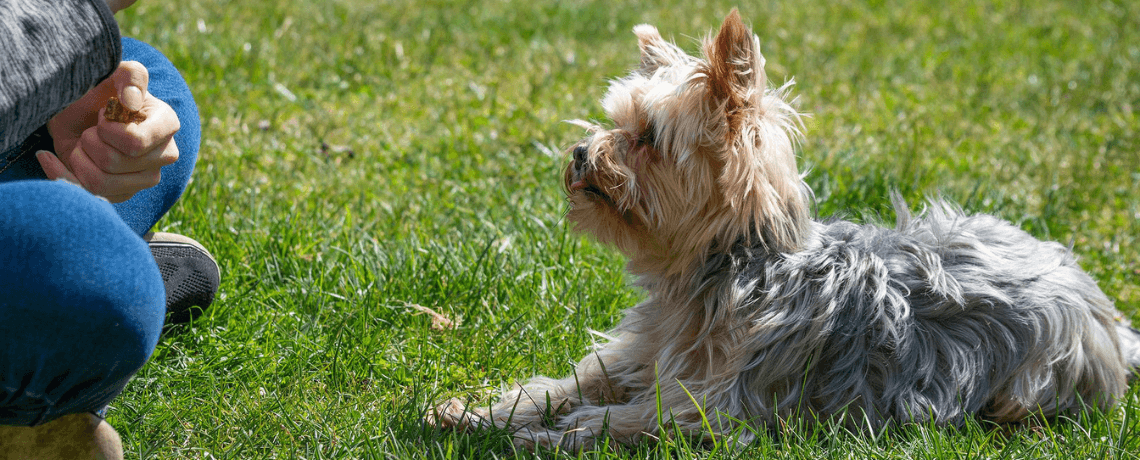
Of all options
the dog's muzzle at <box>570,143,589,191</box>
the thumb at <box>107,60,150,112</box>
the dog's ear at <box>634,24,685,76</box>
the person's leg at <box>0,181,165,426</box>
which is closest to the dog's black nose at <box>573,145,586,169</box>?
the dog's muzzle at <box>570,143,589,191</box>

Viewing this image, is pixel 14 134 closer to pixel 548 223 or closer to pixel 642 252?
pixel 642 252

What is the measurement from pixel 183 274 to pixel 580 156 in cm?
128

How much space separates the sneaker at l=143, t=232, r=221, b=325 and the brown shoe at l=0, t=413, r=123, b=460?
2.93 ft

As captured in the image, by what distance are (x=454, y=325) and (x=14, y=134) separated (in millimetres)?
1674

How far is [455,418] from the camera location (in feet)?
9.05

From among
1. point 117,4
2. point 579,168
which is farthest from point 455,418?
point 117,4

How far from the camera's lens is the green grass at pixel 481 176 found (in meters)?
2.74

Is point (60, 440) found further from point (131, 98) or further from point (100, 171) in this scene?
point (131, 98)

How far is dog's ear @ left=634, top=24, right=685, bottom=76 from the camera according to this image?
299cm

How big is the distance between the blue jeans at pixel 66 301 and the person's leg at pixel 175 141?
804 millimetres

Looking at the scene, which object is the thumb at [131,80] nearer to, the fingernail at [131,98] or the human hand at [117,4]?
the fingernail at [131,98]

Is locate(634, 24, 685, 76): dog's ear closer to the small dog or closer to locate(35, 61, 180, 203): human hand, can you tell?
the small dog

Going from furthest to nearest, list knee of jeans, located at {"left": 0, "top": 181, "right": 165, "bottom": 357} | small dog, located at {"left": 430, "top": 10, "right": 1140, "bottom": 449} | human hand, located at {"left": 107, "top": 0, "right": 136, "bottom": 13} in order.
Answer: small dog, located at {"left": 430, "top": 10, "right": 1140, "bottom": 449} < human hand, located at {"left": 107, "top": 0, "right": 136, "bottom": 13} < knee of jeans, located at {"left": 0, "top": 181, "right": 165, "bottom": 357}

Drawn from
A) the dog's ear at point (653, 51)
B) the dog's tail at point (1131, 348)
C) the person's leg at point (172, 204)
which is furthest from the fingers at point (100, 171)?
the dog's tail at point (1131, 348)
